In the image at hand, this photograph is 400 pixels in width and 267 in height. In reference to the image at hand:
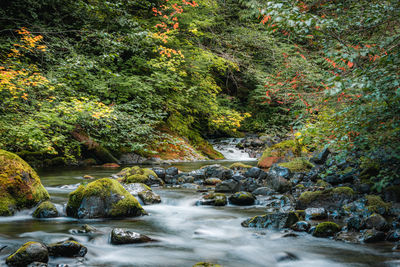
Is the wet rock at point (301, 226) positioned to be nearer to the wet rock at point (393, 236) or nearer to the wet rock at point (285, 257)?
the wet rock at point (285, 257)

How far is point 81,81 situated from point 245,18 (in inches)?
481

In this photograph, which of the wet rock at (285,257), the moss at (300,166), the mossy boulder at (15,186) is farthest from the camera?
the moss at (300,166)

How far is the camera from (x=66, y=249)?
126 inches

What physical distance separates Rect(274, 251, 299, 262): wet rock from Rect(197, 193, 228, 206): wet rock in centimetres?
245

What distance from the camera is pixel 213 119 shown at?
14.7m

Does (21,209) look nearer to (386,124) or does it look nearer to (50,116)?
(50,116)

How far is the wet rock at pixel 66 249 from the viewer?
3.13m

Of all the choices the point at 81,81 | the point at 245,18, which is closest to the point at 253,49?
the point at 245,18

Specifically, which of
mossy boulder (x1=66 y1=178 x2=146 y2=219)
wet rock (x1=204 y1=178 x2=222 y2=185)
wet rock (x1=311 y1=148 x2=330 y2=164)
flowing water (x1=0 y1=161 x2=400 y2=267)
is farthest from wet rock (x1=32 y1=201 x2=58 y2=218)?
wet rock (x1=311 y1=148 x2=330 y2=164)

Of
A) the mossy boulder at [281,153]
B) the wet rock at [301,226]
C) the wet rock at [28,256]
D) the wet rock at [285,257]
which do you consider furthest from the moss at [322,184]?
the wet rock at [28,256]

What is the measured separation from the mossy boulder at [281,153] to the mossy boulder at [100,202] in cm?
700

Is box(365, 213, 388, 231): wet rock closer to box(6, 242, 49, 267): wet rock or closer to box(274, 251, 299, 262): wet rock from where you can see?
box(274, 251, 299, 262): wet rock

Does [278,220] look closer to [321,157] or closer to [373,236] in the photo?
[373,236]

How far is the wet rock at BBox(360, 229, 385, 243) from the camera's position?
3683mm
